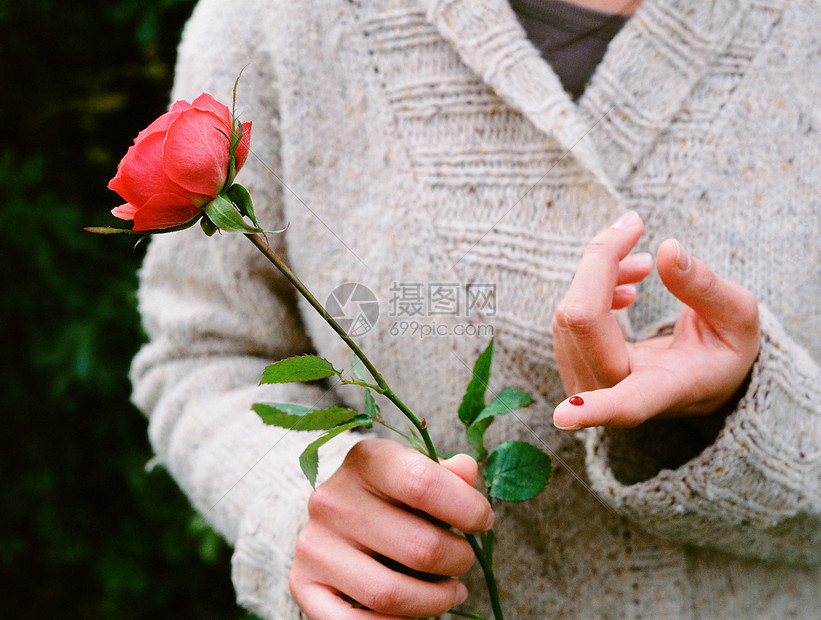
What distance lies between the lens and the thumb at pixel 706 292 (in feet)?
1.08

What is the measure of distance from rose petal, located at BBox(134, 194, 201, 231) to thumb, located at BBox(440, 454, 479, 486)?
184 mm

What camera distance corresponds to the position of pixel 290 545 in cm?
44

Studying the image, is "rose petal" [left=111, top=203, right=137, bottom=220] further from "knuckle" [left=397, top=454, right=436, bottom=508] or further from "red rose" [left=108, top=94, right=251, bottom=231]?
"knuckle" [left=397, top=454, right=436, bottom=508]

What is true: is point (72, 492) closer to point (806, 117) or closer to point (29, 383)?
point (29, 383)

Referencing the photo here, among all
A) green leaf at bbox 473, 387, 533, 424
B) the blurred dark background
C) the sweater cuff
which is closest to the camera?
green leaf at bbox 473, 387, 533, 424

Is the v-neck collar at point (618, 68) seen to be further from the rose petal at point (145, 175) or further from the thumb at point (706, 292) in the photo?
the rose petal at point (145, 175)

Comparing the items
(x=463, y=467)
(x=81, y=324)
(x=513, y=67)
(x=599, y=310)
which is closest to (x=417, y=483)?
(x=463, y=467)

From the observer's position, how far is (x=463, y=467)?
13.4 inches

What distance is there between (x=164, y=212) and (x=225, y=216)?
2 cm

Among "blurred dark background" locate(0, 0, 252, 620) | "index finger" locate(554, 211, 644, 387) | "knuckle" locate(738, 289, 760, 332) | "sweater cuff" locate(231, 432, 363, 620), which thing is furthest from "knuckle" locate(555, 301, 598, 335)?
"blurred dark background" locate(0, 0, 252, 620)

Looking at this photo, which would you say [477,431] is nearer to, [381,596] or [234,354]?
[381,596]

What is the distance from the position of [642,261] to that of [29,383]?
124cm

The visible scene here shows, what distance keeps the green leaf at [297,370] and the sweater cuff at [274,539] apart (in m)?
0.18

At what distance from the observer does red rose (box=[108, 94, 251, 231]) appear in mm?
245
